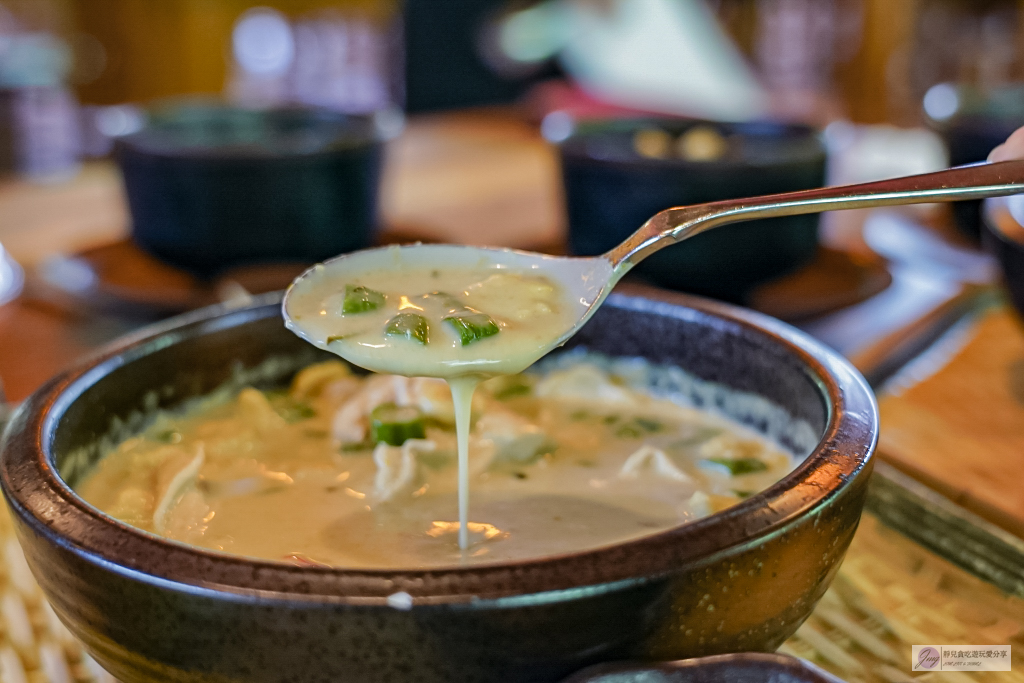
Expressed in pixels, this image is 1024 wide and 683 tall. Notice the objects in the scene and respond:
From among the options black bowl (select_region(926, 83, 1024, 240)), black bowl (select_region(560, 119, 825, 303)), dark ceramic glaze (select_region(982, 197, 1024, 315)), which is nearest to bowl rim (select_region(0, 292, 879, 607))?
dark ceramic glaze (select_region(982, 197, 1024, 315))

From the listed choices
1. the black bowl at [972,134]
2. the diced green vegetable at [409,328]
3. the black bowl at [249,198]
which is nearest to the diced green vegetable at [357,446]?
the diced green vegetable at [409,328]

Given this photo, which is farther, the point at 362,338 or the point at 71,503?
the point at 362,338

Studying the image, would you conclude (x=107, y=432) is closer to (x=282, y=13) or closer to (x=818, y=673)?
(x=818, y=673)

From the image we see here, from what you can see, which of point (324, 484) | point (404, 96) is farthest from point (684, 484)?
point (404, 96)

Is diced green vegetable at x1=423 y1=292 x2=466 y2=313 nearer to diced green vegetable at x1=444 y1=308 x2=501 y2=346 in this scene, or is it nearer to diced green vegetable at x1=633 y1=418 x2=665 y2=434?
diced green vegetable at x1=444 y1=308 x2=501 y2=346

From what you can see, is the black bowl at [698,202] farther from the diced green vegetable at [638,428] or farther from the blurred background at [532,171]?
the diced green vegetable at [638,428]

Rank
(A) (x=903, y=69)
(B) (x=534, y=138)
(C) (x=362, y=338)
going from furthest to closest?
(A) (x=903, y=69) < (B) (x=534, y=138) < (C) (x=362, y=338)

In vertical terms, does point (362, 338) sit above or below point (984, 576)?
above
